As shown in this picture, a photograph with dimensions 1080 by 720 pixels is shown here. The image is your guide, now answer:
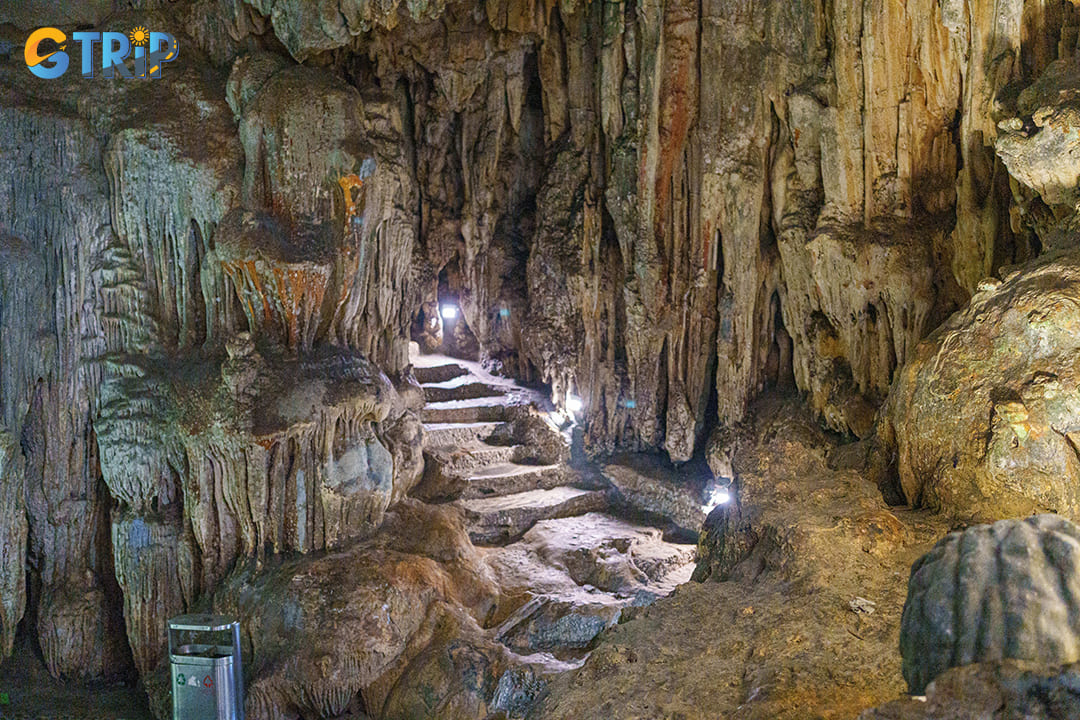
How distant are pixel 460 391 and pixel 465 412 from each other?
1048 millimetres

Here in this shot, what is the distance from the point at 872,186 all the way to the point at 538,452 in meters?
6.87

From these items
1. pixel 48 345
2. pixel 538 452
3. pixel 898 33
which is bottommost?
pixel 538 452

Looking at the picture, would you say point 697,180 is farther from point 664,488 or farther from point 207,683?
point 207,683

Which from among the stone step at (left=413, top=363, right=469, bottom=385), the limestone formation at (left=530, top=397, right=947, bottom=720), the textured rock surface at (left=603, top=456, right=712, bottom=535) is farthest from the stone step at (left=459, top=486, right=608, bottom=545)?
the limestone formation at (left=530, top=397, right=947, bottom=720)

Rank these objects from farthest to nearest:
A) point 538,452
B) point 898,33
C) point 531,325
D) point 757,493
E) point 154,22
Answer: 1. point 531,325
2. point 538,452
3. point 154,22
4. point 898,33
5. point 757,493

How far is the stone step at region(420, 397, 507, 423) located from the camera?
13852 mm

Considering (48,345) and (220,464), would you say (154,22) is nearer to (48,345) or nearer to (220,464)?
(48,345)

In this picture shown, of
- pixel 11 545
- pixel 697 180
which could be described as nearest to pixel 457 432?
pixel 697 180

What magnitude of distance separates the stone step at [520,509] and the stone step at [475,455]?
893 mm

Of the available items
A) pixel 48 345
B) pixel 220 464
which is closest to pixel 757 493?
pixel 220 464

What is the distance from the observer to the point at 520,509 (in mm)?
11453

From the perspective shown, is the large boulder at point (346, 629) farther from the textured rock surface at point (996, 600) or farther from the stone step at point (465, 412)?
the textured rock surface at point (996, 600)

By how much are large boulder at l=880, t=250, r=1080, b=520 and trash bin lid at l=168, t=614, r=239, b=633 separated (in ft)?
17.2

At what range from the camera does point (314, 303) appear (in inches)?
349
